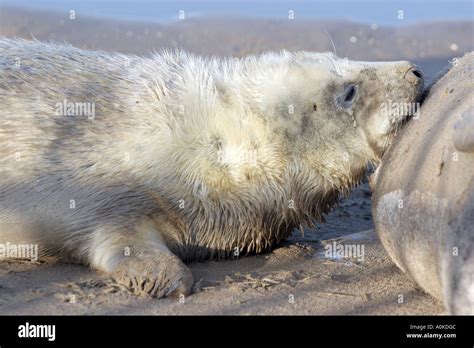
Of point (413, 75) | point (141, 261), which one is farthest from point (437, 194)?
point (141, 261)

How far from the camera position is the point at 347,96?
543 centimetres

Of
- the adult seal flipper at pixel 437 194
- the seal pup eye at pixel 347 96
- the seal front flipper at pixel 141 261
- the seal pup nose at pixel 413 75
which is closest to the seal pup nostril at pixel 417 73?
the seal pup nose at pixel 413 75

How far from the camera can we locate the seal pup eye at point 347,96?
17.8ft

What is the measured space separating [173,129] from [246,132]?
0.42 metres

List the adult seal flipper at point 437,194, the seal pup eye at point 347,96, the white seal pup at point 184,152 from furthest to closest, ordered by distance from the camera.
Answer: the seal pup eye at point 347,96 < the white seal pup at point 184,152 < the adult seal flipper at point 437,194

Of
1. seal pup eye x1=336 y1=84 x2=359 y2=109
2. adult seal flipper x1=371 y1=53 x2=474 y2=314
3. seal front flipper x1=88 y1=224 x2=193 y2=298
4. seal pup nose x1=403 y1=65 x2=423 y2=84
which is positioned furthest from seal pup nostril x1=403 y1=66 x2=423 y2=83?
seal front flipper x1=88 y1=224 x2=193 y2=298

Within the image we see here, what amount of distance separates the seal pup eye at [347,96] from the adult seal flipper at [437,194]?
1.40 feet

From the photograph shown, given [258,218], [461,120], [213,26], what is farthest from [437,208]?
[213,26]

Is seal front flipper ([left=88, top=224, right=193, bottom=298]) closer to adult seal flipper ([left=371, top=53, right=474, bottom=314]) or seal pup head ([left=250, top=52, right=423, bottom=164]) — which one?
seal pup head ([left=250, top=52, right=423, bottom=164])

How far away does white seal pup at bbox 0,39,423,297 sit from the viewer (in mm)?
5266

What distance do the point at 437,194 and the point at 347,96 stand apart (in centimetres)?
121

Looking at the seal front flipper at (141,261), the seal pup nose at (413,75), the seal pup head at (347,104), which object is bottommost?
the seal front flipper at (141,261)

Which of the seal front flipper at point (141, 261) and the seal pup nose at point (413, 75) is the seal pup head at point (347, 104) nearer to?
the seal pup nose at point (413, 75)

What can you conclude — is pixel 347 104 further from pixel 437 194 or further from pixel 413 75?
pixel 437 194
